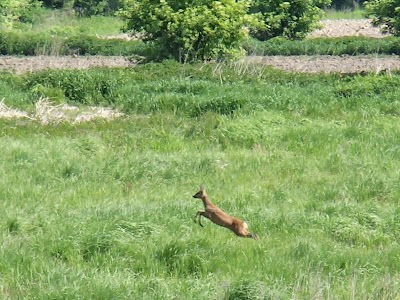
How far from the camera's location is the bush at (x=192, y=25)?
67.3 feet

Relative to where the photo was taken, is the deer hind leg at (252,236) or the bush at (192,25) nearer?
the deer hind leg at (252,236)

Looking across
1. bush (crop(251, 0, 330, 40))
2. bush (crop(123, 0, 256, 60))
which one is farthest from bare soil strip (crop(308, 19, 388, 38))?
bush (crop(123, 0, 256, 60))

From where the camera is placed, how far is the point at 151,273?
7.19 meters

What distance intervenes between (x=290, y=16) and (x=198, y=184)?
1035 inches

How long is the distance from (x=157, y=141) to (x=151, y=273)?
620 centimetres

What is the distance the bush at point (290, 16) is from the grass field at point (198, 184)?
16471 millimetres

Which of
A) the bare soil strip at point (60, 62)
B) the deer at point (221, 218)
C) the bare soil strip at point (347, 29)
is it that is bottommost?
the bare soil strip at point (347, 29)

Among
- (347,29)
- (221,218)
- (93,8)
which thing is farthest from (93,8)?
(221,218)

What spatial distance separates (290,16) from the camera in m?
35.9

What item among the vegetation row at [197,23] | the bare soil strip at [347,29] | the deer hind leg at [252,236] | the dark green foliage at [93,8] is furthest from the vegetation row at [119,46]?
the deer hind leg at [252,236]

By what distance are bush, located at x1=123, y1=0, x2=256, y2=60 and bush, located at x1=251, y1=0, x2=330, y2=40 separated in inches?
533

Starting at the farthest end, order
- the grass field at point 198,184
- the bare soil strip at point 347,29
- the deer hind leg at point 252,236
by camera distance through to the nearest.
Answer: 1. the bare soil strip at point 347,29
2. the deer hind leg at point 252,236
3. the grass field at point 198,184

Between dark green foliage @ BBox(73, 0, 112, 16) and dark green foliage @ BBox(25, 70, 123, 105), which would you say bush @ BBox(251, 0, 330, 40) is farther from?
dark green foliage @ BBox(25, 70, 123, 105)

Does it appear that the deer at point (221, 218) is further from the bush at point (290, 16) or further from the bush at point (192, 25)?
the bush at point (290, 16)
